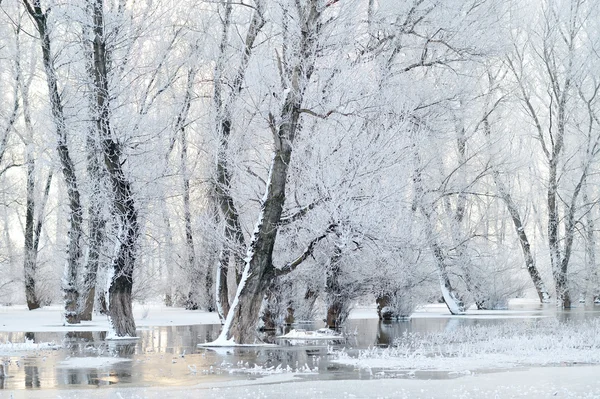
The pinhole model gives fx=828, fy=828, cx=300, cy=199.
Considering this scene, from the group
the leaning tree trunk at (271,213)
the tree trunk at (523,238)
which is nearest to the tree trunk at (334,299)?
the leaning tree trunk at (271,213)

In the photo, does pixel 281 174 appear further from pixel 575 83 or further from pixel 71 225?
pixel 575 83

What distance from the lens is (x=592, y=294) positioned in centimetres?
4028

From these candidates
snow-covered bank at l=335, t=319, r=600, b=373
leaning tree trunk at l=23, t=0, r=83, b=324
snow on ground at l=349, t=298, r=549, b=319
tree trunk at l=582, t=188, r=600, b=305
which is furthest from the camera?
tree trunk at l=582, t=188, r=600, b=305

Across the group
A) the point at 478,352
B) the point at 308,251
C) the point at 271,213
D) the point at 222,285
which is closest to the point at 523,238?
the point at 222,285

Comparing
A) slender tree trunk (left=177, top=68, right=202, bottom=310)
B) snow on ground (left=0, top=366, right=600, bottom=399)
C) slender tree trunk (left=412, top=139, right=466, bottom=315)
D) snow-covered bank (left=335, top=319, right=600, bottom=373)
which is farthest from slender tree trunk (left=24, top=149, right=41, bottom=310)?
snow on ground (left=0, top=366, right=600, bottom=399)

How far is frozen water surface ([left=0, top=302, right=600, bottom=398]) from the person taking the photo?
9.92 m

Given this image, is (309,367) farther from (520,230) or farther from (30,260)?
(520,230)

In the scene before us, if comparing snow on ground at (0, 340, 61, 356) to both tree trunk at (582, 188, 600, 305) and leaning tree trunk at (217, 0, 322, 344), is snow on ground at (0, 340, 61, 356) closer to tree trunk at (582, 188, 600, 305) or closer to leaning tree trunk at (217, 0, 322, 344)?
leaning tree trunk at (217, 0, 322, 344)

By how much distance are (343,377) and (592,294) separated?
105 feet

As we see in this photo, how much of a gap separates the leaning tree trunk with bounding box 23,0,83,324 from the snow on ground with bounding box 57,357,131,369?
29.8 feet

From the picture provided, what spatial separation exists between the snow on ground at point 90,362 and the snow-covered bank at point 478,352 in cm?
375

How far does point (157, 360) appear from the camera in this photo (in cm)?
1403

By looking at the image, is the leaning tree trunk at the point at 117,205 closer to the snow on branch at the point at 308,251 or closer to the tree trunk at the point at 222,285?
the tree trunk at the point at 222,285

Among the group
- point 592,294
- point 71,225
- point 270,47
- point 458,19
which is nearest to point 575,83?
point 592,294
